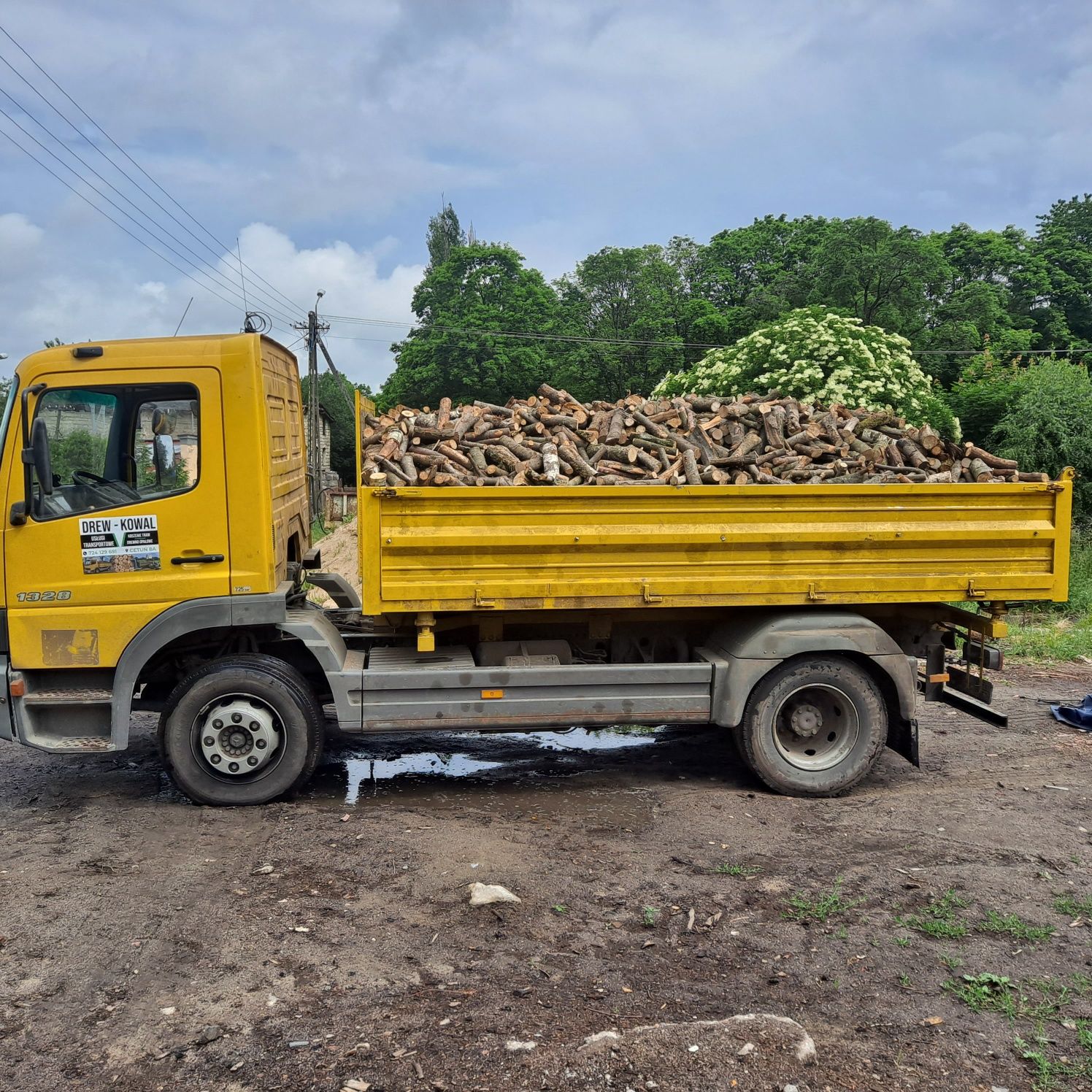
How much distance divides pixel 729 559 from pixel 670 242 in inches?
2005

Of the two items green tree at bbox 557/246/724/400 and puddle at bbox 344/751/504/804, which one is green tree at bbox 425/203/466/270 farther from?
puddle at bbox 344/751/504/804

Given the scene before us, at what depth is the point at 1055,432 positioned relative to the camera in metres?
17.4

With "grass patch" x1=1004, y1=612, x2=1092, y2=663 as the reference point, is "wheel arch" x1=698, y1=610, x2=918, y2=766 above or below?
above

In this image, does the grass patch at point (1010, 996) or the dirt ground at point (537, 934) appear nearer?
the dirt ground at point (537, 934)

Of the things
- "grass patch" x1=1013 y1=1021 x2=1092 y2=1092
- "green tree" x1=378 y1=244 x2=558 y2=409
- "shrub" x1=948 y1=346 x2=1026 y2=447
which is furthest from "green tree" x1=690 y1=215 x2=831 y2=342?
"grass patch" x1=1013 y1=1021 x2=1092 y2=1092

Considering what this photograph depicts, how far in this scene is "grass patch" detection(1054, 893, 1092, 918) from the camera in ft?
13.8

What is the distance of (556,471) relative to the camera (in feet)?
20.5

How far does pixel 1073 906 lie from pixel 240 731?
4.42m

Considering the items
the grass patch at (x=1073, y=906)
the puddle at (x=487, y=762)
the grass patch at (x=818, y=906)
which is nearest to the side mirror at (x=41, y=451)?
the puddle at (x=487, y=762)

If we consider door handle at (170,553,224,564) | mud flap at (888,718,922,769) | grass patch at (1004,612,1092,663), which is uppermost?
door handle at (170,553,224,564)

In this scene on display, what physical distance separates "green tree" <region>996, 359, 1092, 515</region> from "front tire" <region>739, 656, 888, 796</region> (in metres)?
13.1

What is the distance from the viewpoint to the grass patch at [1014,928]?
397 cm

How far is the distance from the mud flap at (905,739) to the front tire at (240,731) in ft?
12.0

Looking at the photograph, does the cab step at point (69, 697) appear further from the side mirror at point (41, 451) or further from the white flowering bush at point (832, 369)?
the white flowering bush at point (832, 369)
